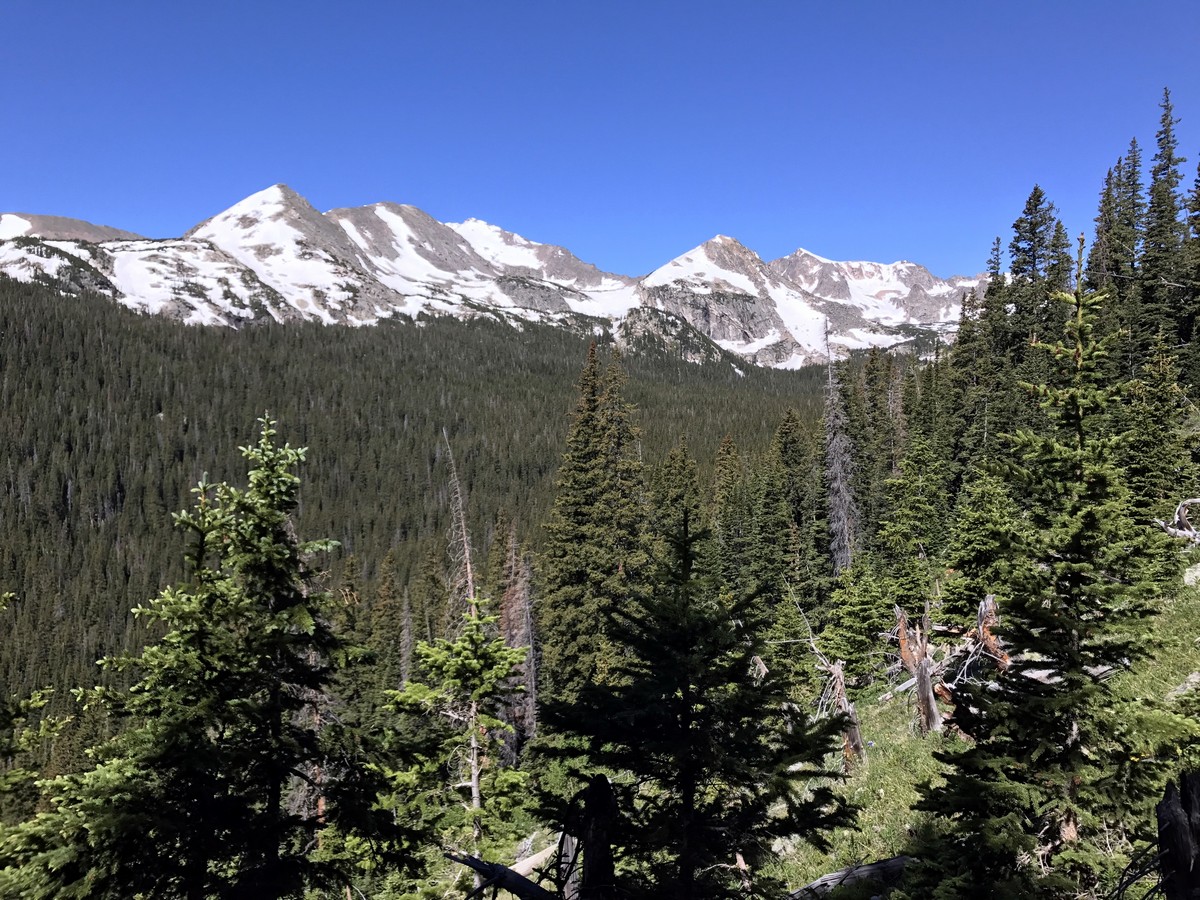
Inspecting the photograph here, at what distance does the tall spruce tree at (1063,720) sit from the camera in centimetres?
604

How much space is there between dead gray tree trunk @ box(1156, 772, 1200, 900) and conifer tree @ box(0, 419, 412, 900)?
7742 mm

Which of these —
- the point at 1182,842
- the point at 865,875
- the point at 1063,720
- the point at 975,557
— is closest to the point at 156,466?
the point at 975,557

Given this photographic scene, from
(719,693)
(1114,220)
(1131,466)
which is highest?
(1114,220)

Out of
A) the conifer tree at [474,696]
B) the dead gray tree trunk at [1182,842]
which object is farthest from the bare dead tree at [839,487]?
the dead gray tree trunk at [1182,842]

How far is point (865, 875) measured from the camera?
27.8ft

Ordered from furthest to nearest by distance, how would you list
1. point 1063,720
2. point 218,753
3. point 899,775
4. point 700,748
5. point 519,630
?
1. point 519,630
2. point 899,775
3. point 218,753
4. point 1063,720
5. point 700,748

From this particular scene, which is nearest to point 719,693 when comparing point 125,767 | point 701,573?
point 701,573

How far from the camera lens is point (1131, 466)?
885 inches

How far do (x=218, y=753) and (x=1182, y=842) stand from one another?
8.43 m

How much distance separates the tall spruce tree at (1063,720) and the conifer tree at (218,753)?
681cm

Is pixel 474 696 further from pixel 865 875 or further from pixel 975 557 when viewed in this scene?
pixel 975 557

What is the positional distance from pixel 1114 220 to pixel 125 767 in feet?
292

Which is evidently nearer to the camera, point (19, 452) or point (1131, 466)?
point (1131, 466)

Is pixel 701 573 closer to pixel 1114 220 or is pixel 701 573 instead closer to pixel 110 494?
pixel 1114 220
